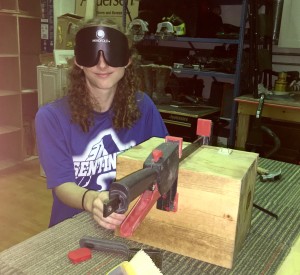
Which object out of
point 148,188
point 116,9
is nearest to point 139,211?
point 148,188

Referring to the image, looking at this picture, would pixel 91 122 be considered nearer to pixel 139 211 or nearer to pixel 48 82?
pixel 139 211

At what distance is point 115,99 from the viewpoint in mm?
1582

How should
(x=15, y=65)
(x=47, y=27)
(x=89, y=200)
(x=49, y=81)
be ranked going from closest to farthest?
(x=89, y=200) → (x=49, y=81) → (x=15, y=65) → (x=47, y=27)

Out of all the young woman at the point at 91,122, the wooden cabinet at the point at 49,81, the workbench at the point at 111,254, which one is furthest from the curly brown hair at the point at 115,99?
the wooden cabinet at the point at 49,81

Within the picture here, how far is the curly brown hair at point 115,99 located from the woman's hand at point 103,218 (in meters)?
0.47

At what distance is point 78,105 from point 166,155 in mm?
737

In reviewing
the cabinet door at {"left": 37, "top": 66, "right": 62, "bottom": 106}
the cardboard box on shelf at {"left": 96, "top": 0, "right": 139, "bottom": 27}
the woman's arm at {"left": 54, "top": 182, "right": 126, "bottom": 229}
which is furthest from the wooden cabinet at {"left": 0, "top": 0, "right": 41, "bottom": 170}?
the woman's arm at {"left": 54, "top": 182, "right": 126, "bottom": 229}

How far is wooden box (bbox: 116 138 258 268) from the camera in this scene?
93 centimetres

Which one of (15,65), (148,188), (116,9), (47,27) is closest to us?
(148,188)

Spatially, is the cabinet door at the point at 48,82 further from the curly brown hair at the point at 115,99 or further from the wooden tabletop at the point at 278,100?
the curly brown hair at the point at 115,99

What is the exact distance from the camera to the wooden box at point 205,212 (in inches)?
36.5

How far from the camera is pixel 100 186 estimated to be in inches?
59.1

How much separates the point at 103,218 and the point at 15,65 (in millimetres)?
3271

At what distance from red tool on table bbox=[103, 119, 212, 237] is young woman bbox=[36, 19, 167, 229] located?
359 mm
